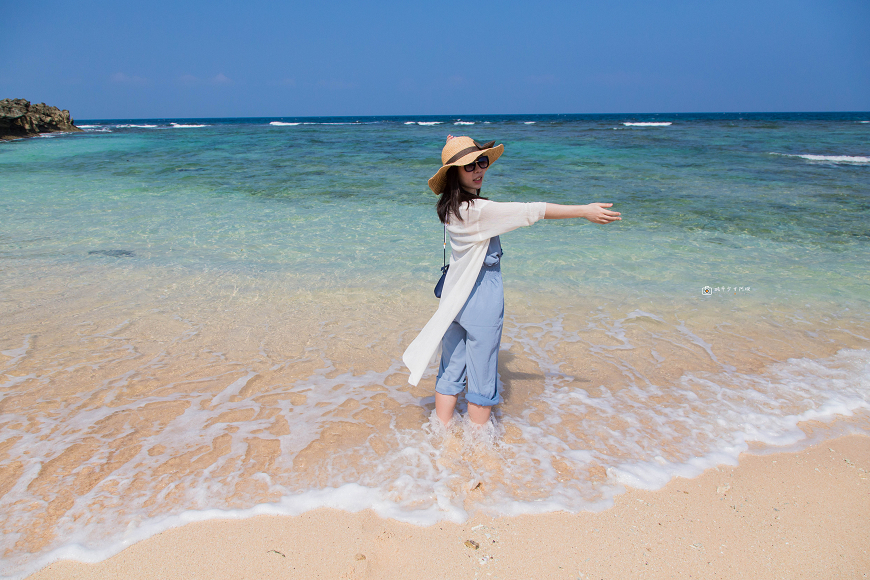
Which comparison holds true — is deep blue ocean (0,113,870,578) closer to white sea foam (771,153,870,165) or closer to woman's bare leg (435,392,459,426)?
woman's bare leg (435,392,459,426)

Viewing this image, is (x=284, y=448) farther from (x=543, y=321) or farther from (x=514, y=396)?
(x=543, y=321)

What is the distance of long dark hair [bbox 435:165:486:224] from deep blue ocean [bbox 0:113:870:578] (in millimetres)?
1274

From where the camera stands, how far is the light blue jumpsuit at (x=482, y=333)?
256 cm

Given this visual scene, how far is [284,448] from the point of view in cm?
281

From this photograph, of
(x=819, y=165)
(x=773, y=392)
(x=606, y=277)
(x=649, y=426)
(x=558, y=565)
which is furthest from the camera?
(x=819, y=165)

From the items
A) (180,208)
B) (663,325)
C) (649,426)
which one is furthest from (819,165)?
(180,208)

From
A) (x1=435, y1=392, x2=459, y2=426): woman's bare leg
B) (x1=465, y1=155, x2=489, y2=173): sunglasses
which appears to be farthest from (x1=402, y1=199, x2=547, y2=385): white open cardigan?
(x1=435, y1=392, x2=459, y2=426): woman's bare leg

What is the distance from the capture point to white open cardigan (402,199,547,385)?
7.70 feet

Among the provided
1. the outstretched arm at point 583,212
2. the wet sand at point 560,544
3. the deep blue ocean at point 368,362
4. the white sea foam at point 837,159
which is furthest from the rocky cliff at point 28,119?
the white sea foam at point 837,159

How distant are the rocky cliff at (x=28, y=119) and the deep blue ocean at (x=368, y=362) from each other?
28244 millimetres

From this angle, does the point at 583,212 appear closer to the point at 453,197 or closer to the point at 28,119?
the point at 453,197

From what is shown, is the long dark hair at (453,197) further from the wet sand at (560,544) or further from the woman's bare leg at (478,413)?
the wet sand at (560,544)

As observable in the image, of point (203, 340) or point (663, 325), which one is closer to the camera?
point (203, 340)

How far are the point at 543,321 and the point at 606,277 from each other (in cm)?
156
